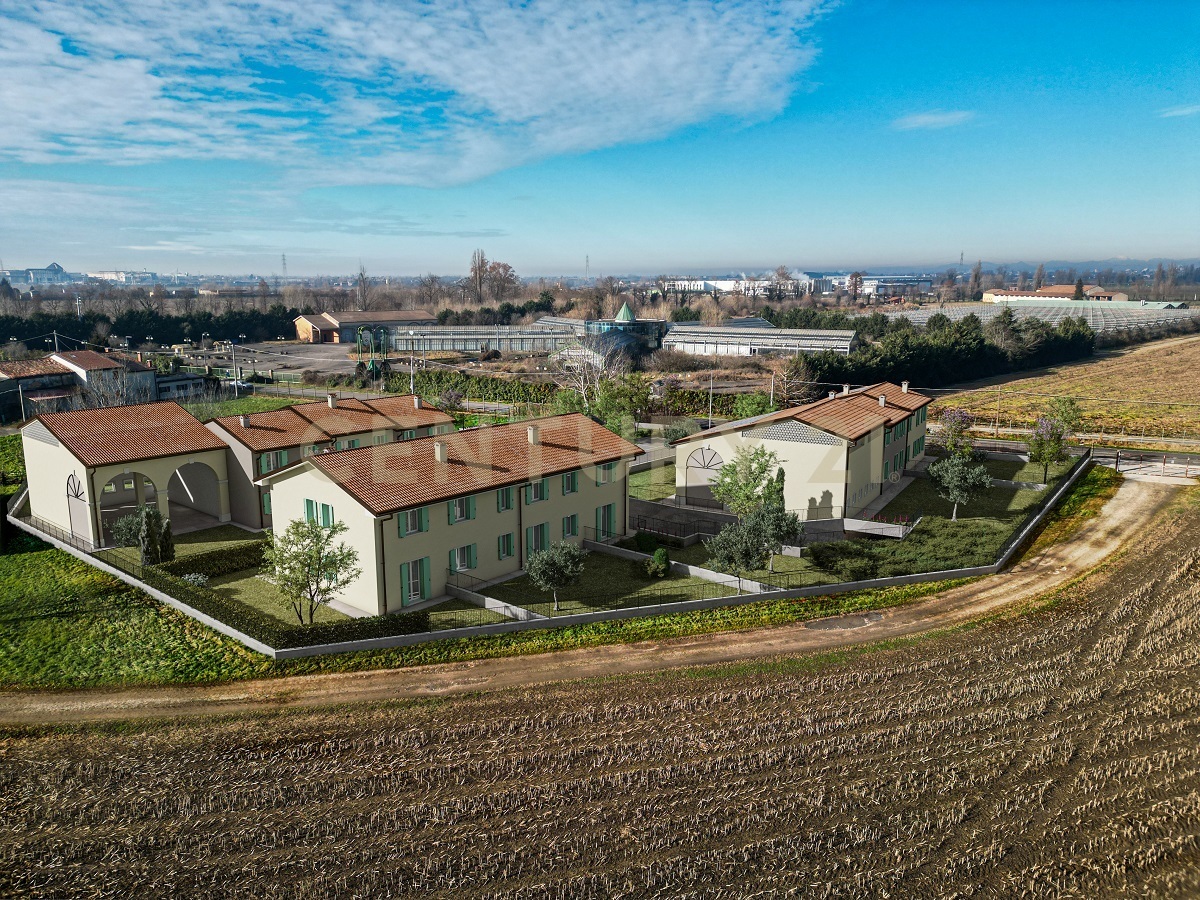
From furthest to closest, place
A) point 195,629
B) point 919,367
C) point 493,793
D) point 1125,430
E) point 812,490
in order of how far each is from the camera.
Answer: point 919,367
point 1125,430
point 812,490
point 195,629
point 493,793

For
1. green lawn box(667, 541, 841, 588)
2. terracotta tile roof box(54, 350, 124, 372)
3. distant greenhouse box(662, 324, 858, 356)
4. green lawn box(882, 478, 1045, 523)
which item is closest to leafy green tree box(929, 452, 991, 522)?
green lawn box(882, 478, 1045, 523)

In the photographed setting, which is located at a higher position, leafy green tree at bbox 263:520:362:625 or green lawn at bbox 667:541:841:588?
leafy green tree at bbox 263:520:362:625

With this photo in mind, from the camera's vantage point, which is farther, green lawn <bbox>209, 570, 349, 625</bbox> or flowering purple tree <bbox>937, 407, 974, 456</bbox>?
flowering purple tree <bbox>937, 407, 974, 456</bbox>

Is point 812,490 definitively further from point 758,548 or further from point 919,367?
point 919,367

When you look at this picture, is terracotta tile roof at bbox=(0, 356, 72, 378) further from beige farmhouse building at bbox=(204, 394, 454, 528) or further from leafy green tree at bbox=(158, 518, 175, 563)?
leafy green tree at bbox=(158, 518, 175, 563)

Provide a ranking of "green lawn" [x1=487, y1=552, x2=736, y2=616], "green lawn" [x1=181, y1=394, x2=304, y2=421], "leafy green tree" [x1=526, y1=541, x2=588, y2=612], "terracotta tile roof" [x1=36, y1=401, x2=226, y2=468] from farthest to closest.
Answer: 1. "green lawn" [x1=181, y1=394, x2=304, y2=421]
2. "terracotta tile roof" [x1=36, y1=401, x2=226, y2=468]
3. "green lawn" [x1=487, y1=552, x2=736, y2=616]
4. "leafy green tree" [x1=526, y1=541, x2=588, y2=612]

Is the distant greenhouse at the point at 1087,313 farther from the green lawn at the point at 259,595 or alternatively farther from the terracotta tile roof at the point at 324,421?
the green lawn at the point at 259,595

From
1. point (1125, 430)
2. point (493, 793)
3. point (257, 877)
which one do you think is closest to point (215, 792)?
point (257, 877)
